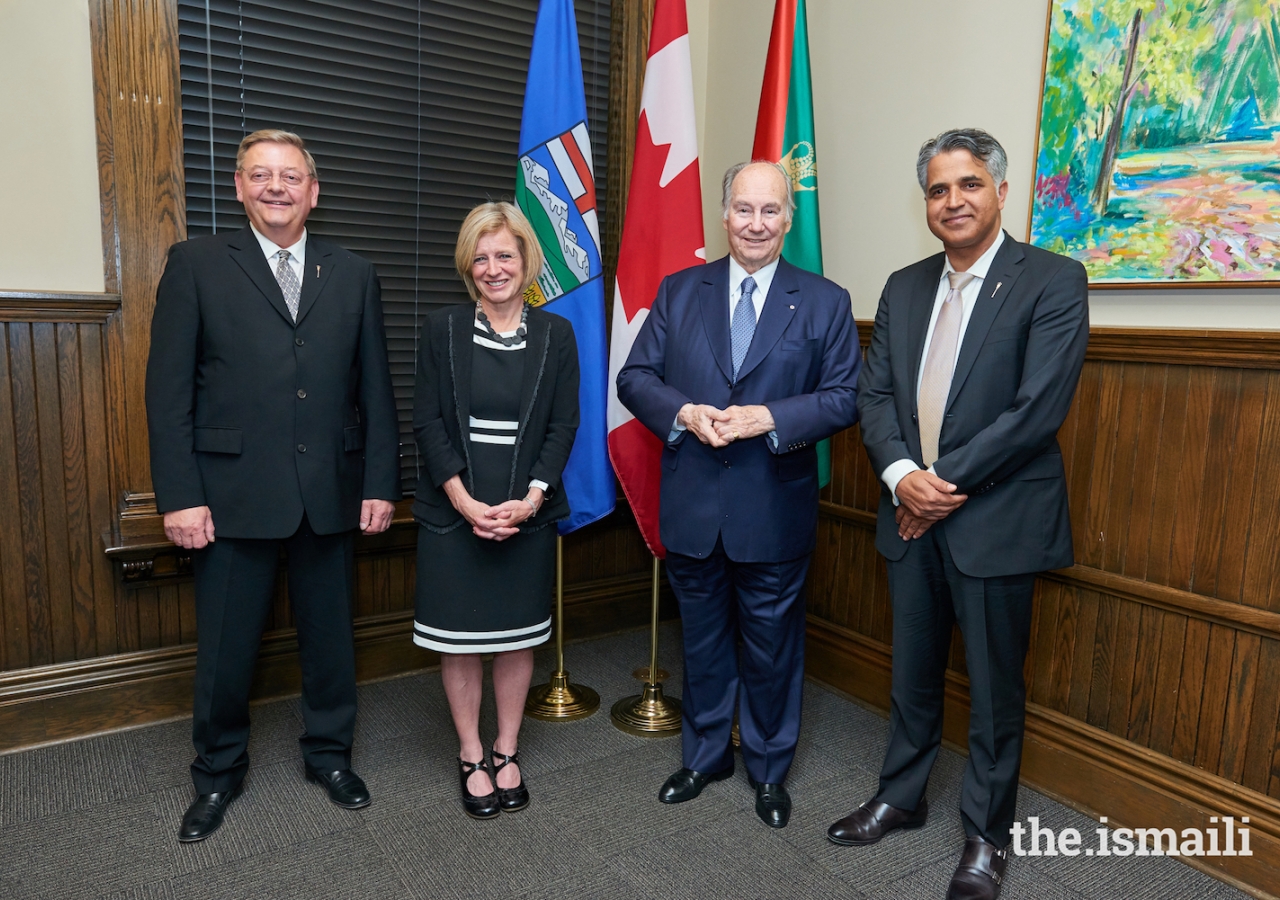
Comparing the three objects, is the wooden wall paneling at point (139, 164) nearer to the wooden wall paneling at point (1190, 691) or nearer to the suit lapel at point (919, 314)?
the suit lapel at point (919, 314)

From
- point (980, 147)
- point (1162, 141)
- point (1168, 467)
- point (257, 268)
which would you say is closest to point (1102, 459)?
point (1168, 467)

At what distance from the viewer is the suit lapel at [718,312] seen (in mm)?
2186

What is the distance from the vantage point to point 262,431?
6.74 ft

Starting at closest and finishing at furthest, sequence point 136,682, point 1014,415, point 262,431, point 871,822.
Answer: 1. point 1014,415
2. point 262,431
3. point 871,822
4. point 136,682

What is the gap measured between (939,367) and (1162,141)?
0.83m

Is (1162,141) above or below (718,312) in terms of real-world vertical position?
above

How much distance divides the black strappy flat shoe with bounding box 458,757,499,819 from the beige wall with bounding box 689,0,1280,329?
189 cm

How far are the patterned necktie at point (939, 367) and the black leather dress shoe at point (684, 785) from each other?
1.06m

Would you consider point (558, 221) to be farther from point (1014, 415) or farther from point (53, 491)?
point (53, 491)

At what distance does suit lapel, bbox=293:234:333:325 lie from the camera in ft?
6.88

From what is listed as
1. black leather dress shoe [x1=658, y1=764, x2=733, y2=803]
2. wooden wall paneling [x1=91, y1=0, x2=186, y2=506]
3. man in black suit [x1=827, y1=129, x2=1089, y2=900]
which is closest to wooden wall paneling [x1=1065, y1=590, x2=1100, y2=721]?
man in black suit [x1=827, y1=129, x2=1089, y2=900]

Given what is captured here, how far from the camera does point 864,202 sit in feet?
9.67

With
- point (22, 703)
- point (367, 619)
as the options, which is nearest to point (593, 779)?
point (367, 619)

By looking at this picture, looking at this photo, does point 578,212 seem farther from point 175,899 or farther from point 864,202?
point 175,899
